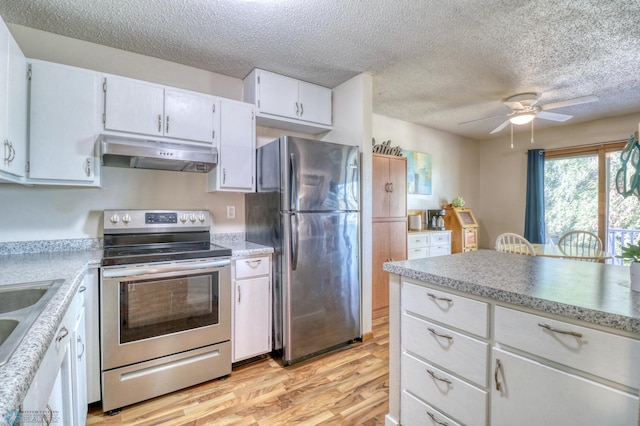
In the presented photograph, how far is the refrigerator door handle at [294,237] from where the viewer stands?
7.70ft

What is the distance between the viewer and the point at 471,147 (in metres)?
5.62

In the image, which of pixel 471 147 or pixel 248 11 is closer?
pixel 248 11

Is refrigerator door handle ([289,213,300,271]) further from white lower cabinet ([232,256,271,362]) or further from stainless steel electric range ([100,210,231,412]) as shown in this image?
stainless steel electric range ([100,210,231,412])

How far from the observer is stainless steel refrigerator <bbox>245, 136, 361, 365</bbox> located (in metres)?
2.36

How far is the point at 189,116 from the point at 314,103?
122 centimetres

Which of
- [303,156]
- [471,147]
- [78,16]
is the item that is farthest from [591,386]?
[471,147]

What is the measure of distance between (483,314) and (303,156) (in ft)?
5.44

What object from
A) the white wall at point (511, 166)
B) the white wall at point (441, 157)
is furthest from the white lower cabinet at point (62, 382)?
the white wall at point (511, 166)

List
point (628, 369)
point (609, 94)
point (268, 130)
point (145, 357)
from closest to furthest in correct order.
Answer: point (628, 369), point (145, 357), point (268, 130), point (609, 94)

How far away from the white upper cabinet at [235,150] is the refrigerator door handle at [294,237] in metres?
0.55

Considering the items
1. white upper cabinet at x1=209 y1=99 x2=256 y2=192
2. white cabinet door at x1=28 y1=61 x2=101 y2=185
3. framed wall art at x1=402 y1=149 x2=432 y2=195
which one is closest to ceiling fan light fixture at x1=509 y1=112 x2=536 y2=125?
framed wall art at x1=402 y1=149 x2=432 y2=195

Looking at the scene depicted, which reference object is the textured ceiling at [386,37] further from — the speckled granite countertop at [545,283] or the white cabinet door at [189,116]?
the speckled granite countertop at [545,283]

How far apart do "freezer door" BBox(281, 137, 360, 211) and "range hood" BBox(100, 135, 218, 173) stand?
61cm

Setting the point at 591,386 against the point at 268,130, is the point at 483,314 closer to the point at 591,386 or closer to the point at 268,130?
the point at 591,386
